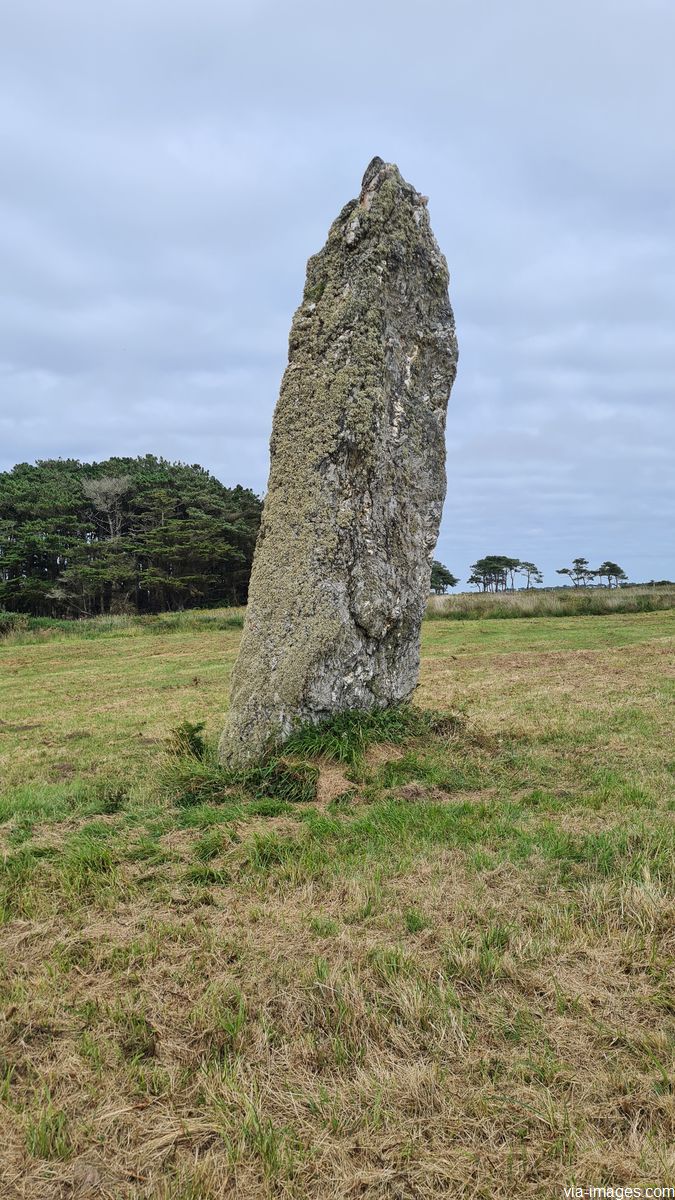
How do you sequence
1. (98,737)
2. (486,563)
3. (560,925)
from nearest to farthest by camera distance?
(560,925) → (98,737) → (486,563)

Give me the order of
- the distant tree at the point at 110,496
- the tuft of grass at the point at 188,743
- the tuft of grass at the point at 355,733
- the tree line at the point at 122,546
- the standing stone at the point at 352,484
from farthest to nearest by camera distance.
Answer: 1. the distant tree at the point at 110,496
2. the tree line at the point at 122,546
3. the tuft of grass at the point at 188,743
4. the standing stone at the point at 352,484
5. the tuft of grass at the point at 355,733

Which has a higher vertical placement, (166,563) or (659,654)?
(166,563)

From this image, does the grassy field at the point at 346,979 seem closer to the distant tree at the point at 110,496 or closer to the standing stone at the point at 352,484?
the standing stone at the point at 352,484

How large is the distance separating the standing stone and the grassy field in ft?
2.60

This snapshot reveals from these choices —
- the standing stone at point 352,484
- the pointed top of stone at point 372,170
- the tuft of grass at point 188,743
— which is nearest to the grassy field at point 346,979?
the tuft of grass at point 188,743

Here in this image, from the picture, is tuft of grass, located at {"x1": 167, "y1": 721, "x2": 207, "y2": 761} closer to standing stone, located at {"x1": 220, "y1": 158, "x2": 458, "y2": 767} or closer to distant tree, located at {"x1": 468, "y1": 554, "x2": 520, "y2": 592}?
standing stone, located at {"x1": 220, "y1": 158, "x2": 458, "y2": 767}

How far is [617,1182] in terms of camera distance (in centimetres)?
240

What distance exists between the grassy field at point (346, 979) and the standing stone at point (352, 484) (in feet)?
2.60

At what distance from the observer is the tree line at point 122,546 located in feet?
186

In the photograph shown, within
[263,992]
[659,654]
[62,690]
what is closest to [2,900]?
[263,992]

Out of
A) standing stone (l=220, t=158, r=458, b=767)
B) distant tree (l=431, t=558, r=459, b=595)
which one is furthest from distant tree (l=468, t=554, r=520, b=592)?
standing stone (l=220, t=158, r=458, b=767)

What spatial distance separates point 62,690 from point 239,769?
10.2 m

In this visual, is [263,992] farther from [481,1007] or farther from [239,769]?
[239,769]

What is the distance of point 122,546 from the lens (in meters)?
59.0
